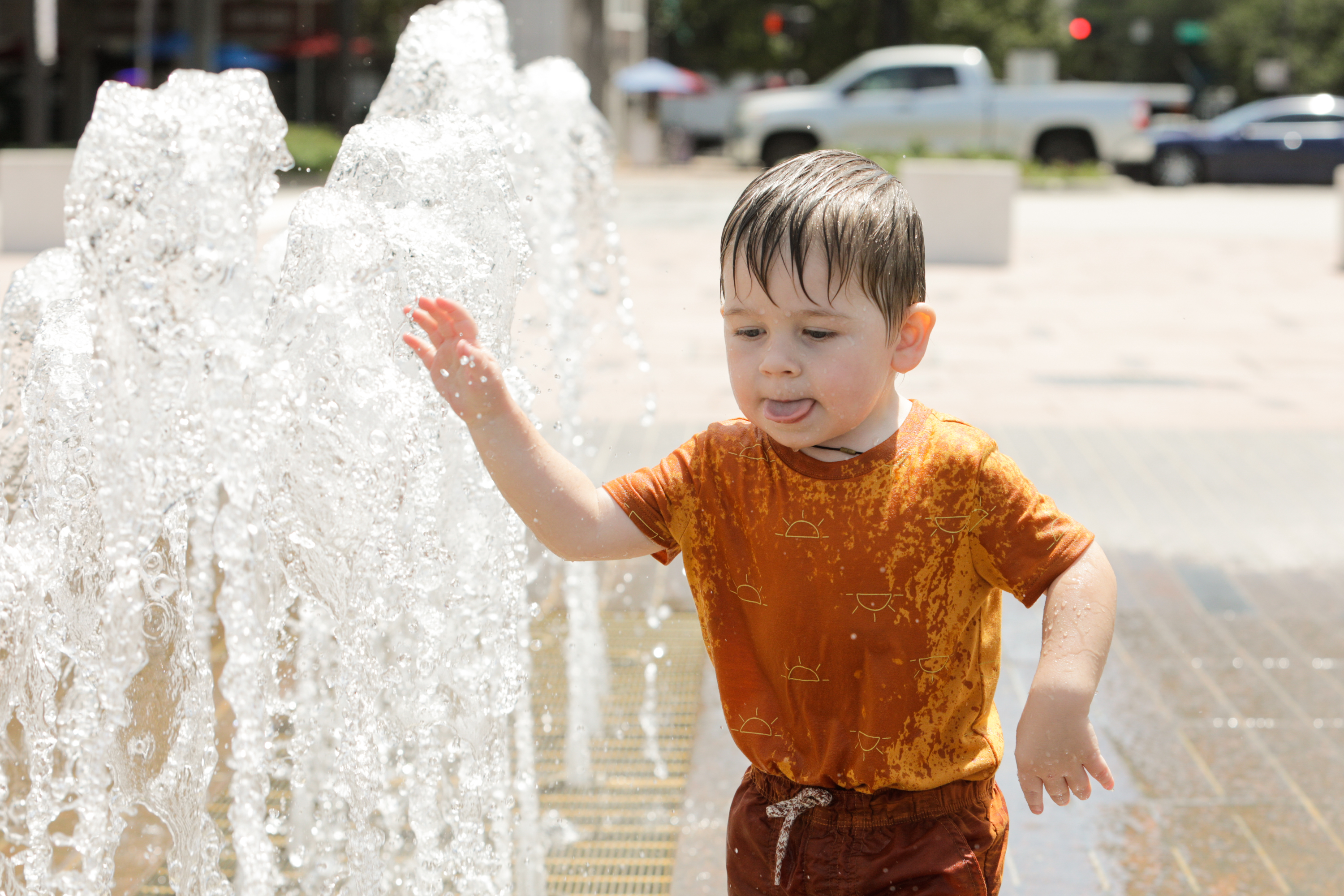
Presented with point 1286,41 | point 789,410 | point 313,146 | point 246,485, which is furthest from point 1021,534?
point 1286,41

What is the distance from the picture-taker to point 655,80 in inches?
1069

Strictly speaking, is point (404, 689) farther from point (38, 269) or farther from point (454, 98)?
point (454, 98)

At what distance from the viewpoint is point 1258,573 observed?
4988 mm

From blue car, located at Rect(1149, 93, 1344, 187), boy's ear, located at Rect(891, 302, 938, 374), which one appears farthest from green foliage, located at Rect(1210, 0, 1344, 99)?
boy's ear, located at Rect(891, 302, 938, 374)

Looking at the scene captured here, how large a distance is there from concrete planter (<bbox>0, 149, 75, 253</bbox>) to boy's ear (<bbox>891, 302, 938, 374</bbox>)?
39.5 feet

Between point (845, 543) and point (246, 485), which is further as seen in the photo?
point (246, 485)

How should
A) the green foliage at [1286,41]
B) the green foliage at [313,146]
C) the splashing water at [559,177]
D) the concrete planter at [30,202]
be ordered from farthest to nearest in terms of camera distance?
the green foliage at [1286,41] → the green foliage at [313,146] → the concrete planter at [30,202] → the splashing water at [559,177]

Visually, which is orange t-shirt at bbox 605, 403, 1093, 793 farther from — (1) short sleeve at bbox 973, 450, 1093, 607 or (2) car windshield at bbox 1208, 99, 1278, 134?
(2) car windshield at bbox 1208, 99, 1278, 134

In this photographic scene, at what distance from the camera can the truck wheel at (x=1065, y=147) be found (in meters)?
22.0

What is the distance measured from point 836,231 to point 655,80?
26398mm

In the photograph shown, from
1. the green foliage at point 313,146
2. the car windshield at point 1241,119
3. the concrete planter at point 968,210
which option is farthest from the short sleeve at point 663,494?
the car windshield at point 1241,119

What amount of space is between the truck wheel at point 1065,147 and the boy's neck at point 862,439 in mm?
21331

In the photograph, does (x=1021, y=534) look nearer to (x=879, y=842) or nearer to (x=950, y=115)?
(x=879, y=842)

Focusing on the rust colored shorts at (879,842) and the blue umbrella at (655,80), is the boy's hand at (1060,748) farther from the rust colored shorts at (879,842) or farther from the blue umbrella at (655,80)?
the blue umbrella at (655,80)
